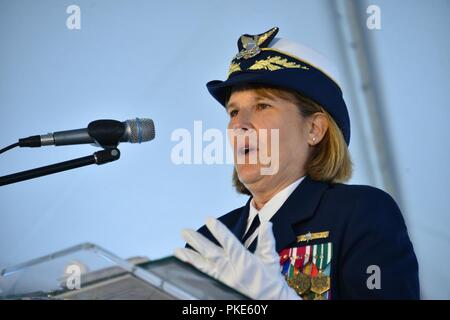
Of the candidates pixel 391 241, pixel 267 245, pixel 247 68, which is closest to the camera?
pixel 267 245

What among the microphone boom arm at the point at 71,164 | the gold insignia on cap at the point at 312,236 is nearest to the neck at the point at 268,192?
the gold insignia on cap at the point at 312,236

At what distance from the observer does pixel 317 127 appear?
196cm

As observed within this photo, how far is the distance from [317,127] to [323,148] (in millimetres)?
62

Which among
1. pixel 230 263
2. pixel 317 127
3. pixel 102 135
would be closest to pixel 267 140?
→ pixel 317 127

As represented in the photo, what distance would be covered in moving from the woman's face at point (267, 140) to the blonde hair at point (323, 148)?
0.05 ft

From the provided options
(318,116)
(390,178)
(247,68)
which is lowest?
(390,178)

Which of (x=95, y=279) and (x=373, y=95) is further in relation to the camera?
(x=373, y=95)

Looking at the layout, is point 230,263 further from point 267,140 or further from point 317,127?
point 317,127

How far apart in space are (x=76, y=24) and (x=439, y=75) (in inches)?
47.7

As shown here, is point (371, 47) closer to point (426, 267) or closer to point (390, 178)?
point (390, 178)

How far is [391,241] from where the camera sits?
1.62 m

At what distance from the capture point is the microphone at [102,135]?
164cm

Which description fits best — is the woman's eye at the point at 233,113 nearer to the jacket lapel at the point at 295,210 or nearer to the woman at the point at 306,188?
the woman at the point at 306,188
